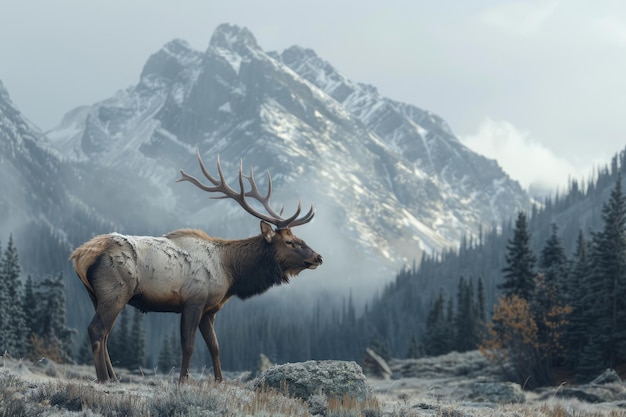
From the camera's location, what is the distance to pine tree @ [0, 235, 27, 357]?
185 feet

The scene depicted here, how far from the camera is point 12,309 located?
194 ft

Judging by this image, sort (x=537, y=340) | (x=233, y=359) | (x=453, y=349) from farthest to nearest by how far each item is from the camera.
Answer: (x=233, y=359) → (x=453, y=349) → (x=537, y=340)

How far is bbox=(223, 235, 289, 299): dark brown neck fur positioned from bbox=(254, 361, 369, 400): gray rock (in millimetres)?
1905

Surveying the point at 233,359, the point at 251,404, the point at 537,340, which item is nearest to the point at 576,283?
the point at 537,340

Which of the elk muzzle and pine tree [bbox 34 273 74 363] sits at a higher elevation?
pine tree [bbox 34 273 74 363]

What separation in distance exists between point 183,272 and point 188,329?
941mm

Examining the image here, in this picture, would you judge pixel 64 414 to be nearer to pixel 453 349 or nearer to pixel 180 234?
pixel 180 234

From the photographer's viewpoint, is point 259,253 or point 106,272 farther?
point 259,253

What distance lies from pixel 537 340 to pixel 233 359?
5413 inches

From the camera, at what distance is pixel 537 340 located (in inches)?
1873

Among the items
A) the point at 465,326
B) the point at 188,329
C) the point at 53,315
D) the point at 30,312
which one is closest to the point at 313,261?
the point at 188,329

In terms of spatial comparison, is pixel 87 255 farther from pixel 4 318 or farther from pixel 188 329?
pixel 4 318

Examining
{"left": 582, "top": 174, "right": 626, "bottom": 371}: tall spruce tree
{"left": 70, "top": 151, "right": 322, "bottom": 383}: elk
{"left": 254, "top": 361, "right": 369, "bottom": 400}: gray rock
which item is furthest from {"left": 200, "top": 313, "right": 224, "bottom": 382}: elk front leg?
{"left": 582, "top": 174, "right": 626, "bottom": 371}: tall spruce tree

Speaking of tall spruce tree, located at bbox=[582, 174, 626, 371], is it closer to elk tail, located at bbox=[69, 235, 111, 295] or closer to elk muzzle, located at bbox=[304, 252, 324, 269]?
elk muzzle, located at bbox=[304, 252, 324, 269]
